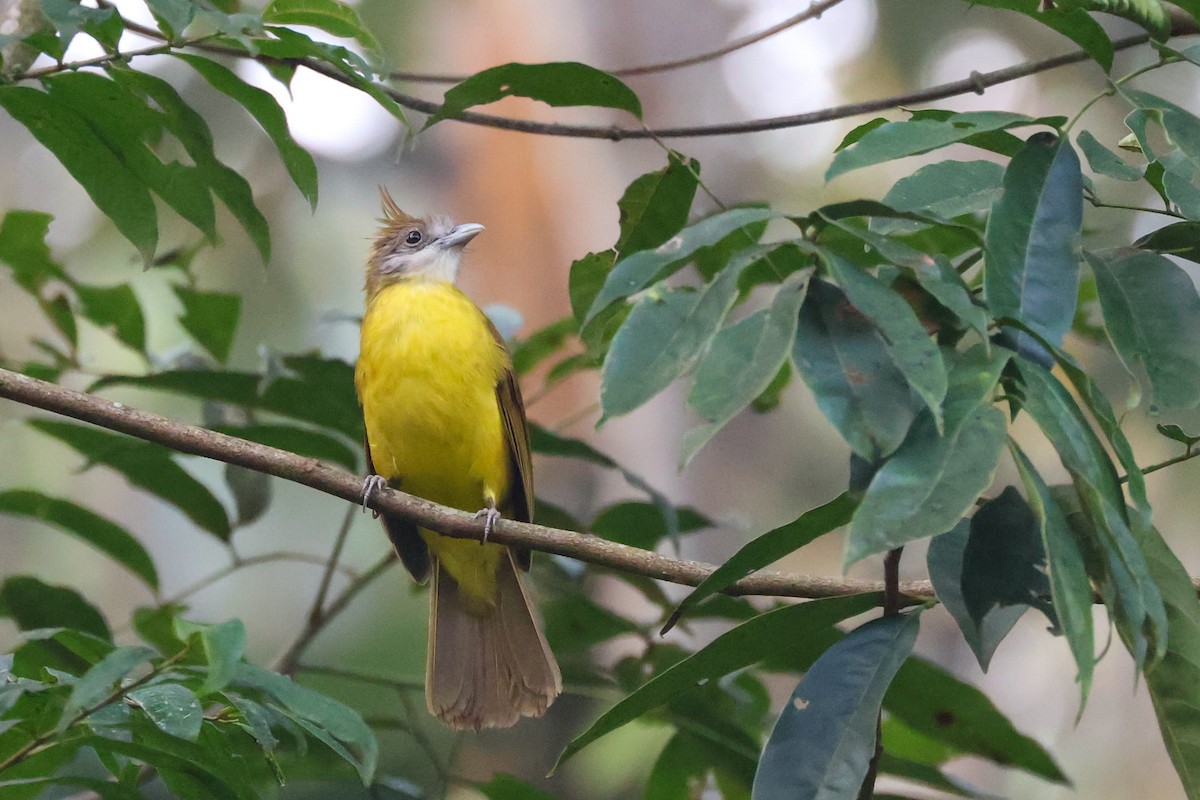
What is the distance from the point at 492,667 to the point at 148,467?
1.08m

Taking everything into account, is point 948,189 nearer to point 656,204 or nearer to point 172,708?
point 656,204

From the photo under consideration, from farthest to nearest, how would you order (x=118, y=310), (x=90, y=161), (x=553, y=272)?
(x=553, y=272)
(x=118, y=310)
(x=90, y=161)

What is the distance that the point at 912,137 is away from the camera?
162 cm

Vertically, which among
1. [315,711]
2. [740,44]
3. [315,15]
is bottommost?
[315,711]

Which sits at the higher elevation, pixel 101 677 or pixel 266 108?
pixel 266 108

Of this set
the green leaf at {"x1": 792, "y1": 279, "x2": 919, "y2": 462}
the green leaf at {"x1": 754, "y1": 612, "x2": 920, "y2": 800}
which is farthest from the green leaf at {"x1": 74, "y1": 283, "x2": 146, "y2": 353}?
the green leaf at {"x1": 792, "y1": 279, "x2": 919, "y2": 462}

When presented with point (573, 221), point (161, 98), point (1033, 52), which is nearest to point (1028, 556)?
point (161, 98)

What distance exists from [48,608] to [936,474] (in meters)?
2.34

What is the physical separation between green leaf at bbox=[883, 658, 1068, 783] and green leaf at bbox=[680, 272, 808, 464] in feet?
4.95

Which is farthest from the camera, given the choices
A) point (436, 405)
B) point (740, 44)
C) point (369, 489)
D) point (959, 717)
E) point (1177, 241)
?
point (436, 405)

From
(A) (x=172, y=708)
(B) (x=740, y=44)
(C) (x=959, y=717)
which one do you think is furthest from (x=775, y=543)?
(B) (x=740, y=44)

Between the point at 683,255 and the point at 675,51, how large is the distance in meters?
8.71

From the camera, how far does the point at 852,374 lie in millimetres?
1409

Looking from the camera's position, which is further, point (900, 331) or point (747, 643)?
point (747, 643)
